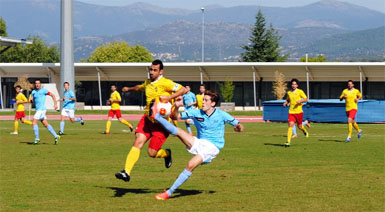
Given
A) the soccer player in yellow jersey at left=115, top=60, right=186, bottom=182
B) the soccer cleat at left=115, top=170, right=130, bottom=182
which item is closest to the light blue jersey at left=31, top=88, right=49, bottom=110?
the soccer player in yellow jersey at left=115, top=60, right=186, bottom=182

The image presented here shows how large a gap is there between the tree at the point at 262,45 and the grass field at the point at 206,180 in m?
82.3

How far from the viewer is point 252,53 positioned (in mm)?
102125

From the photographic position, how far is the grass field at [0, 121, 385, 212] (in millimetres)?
9453

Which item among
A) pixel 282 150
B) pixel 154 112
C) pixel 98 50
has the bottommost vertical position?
pixel 282 150

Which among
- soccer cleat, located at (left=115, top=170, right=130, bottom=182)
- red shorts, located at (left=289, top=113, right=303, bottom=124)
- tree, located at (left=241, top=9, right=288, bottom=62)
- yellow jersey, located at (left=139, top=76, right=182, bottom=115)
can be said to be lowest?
soccer cleat, located at (left=115, top=170, right=130, bottom=182)

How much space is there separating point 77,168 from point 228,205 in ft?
18.4

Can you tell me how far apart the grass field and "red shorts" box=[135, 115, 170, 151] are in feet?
2.51

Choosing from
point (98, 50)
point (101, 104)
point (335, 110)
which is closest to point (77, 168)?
point (335, 110)

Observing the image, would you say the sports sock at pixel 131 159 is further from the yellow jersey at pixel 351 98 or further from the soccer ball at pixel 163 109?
the yellow jersey at pixel 351 98

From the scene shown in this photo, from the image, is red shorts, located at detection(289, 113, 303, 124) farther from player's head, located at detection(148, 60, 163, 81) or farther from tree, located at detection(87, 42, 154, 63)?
tree, located at detection(87, 42, 154, 63)

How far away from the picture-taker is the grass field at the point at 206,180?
9453 millimetres

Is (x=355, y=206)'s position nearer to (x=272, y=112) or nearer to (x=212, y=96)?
(x=212, y=96)

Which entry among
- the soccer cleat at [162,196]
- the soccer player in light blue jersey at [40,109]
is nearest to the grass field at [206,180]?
the soccer cleat at [162,196]

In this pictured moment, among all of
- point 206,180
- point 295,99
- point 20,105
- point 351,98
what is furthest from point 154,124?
point 20,105
